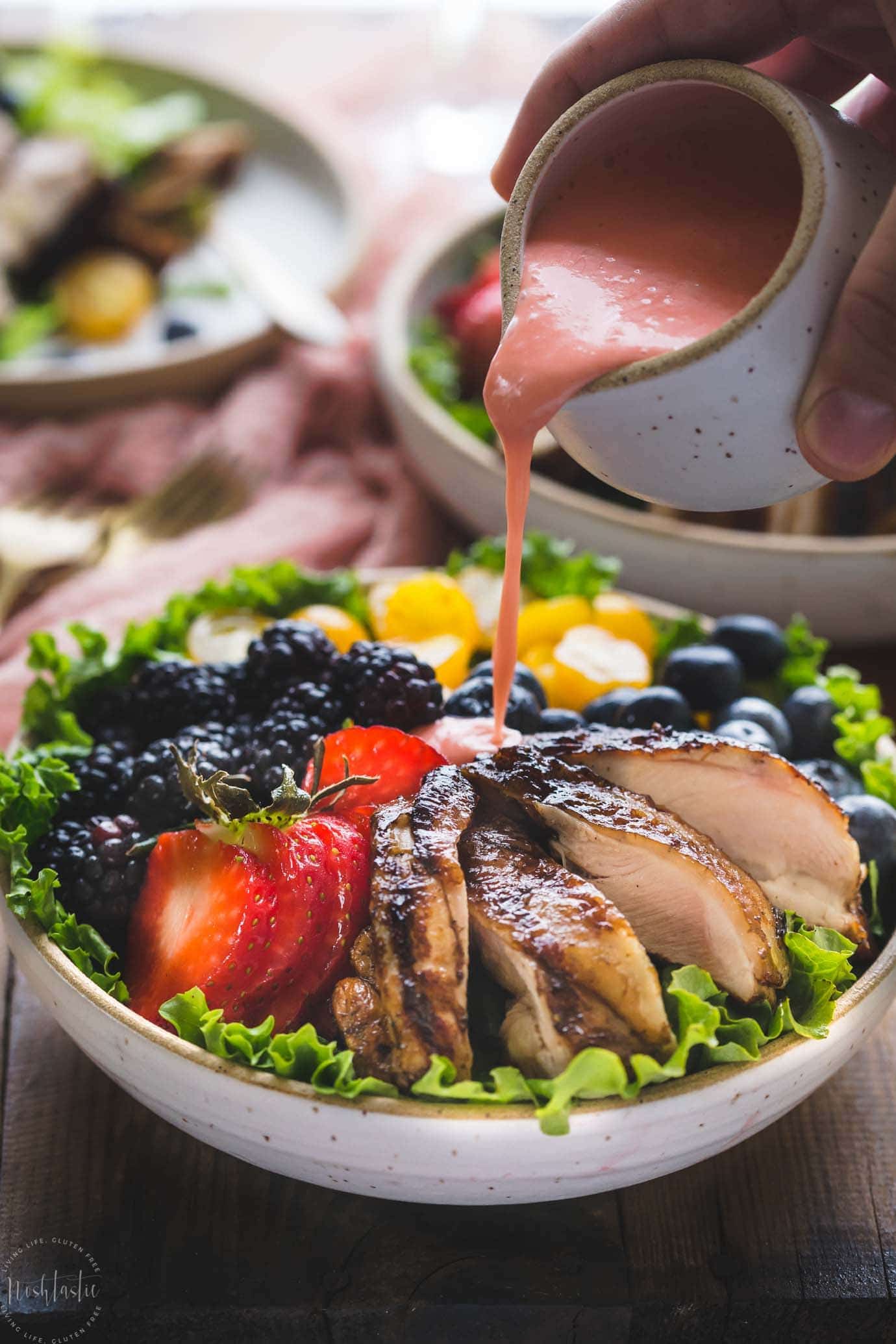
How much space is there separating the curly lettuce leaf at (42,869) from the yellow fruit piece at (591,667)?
2.70 feet

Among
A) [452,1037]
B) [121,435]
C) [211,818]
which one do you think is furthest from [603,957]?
[121,435]

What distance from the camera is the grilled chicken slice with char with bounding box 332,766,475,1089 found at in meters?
1.46

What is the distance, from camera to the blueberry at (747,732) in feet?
6.50

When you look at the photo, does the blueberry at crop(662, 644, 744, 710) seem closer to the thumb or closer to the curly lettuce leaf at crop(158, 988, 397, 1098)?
the thumb

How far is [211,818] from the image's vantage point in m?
1.61

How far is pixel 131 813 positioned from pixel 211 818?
245 mm

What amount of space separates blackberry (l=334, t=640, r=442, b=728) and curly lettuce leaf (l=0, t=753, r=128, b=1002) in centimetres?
43

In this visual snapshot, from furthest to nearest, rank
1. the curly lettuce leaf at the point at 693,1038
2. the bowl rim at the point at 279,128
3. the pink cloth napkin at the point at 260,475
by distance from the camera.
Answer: the bowl rim at the point at 279,128, the pink cloth napkin at the point at 260,475, the curly lettuce leaf at the point at 693,1038

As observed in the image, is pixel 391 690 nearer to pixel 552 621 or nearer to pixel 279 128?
pixel 552 621

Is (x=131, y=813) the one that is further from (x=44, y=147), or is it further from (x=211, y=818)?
(x=44, y=147)

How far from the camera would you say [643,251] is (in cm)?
155

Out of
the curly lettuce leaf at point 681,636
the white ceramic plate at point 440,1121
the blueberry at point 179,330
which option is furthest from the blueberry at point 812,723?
the blueberry at point 179,330

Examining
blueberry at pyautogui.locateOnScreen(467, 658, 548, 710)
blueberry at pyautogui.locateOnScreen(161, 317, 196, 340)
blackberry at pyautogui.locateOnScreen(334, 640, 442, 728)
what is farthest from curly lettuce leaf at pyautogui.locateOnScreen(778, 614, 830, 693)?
blueberry at pyautogui.locateOnScreen(161, 317, 196, 340)

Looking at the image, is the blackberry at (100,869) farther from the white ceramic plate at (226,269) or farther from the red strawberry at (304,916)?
the white ceramic plate at (226,269)
